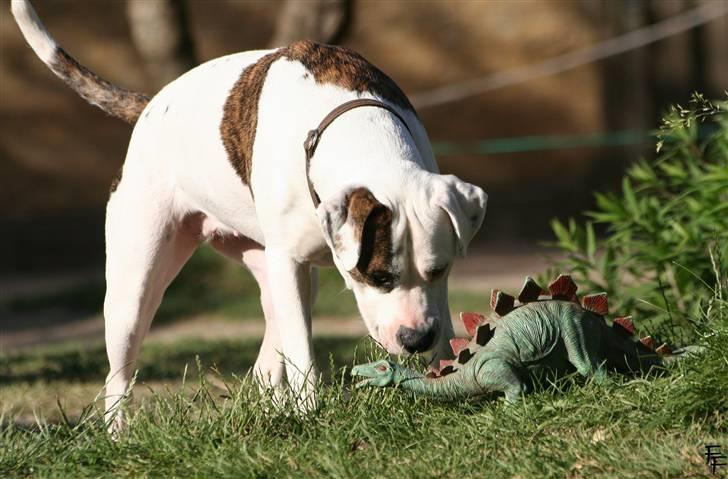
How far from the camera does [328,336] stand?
8609 millimetres

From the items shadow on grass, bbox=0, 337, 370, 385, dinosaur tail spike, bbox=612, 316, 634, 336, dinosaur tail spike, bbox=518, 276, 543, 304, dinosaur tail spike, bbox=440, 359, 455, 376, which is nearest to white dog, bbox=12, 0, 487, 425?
dinosaur tail spike, bbox=440, 359, 455, 376

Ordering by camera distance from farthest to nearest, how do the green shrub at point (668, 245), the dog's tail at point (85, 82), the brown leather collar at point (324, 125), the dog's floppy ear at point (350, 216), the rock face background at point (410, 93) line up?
the rock face background at point (410, 93)
the dog's tail at point (85, 82)
the green shrub at point (668, 245)
the brown leather collar at point (324, 125)
the dog's floppy ear at point (350, 216)

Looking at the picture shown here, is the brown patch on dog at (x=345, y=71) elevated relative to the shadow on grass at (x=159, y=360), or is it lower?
elevated

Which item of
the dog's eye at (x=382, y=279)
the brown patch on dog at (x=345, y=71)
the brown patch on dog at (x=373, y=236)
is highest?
the brown patch on dog at (x=345, y=71)

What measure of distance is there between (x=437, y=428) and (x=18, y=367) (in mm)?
4665

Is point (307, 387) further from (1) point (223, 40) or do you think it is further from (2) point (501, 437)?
(1) point (223, 40)

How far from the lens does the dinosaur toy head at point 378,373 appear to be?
3.83 metres

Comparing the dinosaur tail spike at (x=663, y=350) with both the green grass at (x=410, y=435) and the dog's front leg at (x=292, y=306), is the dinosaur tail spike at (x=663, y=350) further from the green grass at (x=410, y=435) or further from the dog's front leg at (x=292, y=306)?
the dog's front leg at (x=292, y=306)

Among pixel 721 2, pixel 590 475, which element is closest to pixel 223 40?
pixel 721 2

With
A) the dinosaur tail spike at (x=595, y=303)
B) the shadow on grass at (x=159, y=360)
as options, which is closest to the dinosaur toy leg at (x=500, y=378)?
the dinosaur tail spike at (x=595, y=303)

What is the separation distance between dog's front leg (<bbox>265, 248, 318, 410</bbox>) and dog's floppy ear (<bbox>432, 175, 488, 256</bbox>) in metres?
0.69

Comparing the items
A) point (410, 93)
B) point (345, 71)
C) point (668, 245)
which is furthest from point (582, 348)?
point (410, 93)

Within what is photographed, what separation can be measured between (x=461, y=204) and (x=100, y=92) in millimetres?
2327

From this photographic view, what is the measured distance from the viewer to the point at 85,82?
5.52 meters
